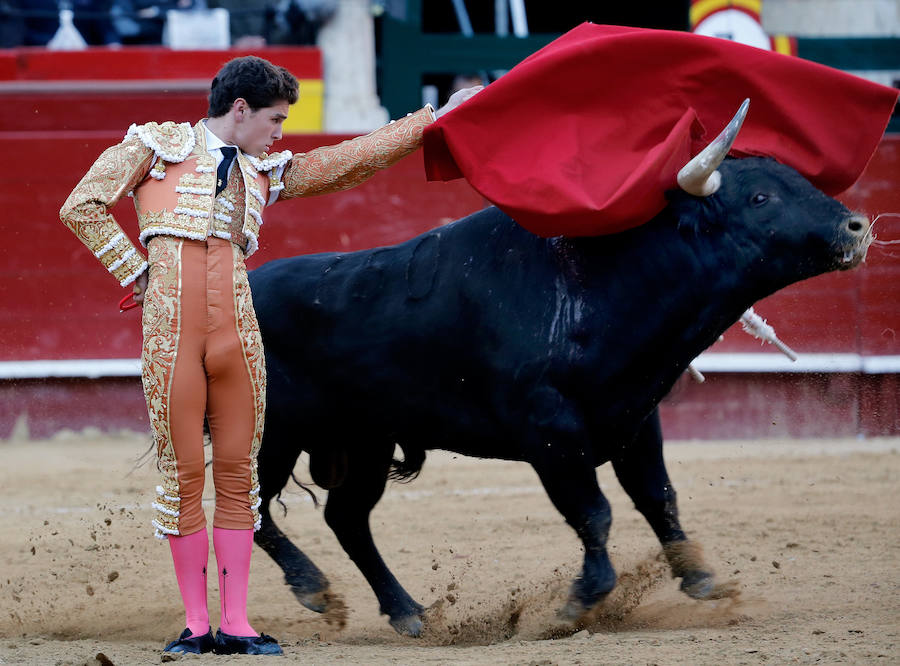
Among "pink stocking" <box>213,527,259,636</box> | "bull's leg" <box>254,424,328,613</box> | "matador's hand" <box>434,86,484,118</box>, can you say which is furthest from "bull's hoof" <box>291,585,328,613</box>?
"matador's hand" <box>434,86,484,118</box>

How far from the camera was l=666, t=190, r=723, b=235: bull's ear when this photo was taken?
288cm

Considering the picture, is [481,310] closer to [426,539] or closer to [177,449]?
[177,449]

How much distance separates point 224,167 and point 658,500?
1368 millimetres

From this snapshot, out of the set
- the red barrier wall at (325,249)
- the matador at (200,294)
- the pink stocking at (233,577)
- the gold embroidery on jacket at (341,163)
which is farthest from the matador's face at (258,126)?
the red barrier wall at (325,249)

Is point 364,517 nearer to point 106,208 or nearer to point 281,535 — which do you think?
point 281,535

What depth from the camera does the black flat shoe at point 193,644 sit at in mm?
2705

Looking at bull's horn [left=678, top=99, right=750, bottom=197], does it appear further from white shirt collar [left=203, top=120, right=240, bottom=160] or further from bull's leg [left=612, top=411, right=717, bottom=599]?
white shirt collar [left=203, top=120, right=240, bottom=160]

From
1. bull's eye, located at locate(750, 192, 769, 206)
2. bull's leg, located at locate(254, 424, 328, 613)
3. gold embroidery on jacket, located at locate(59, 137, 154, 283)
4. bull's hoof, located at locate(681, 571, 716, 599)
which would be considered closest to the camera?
gold embroidery on jacket, located at locate(59, 137, 154, 283)

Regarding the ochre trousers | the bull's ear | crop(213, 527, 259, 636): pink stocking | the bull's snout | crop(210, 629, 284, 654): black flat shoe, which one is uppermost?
the bull's ear

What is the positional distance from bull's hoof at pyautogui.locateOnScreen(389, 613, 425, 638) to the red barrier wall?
124 inches

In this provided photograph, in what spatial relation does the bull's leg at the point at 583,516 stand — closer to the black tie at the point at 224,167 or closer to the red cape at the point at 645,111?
the red cape at the point at 645,111

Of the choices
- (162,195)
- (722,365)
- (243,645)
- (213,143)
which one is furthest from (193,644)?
(722,365)

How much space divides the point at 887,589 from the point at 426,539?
1548 millimetres

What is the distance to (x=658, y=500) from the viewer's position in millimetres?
3240
